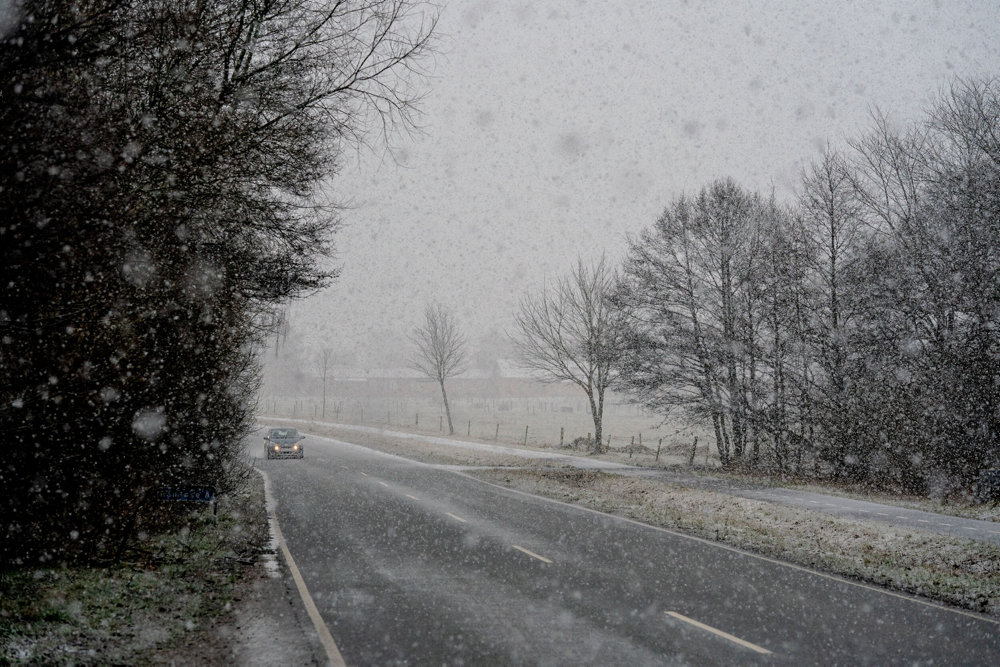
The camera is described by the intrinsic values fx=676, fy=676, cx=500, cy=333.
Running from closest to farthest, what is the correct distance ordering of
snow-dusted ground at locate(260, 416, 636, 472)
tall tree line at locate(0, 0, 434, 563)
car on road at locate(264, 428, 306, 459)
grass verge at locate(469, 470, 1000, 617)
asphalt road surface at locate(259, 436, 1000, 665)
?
tall tree line at locate(0, 0, 434, 563) < asphalt road surface at locate(259, 436, 1000, 665) < grass verge at locate(469, 470, 1000, 617) < snow-dusted ground at locate(260, 416, 636, 472) < car on road at locate(264, 428, 306, 459)

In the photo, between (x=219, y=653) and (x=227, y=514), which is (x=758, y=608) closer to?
(x=219, y=653)

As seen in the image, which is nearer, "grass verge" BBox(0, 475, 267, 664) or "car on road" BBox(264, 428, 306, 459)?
"grass verge" BBox(0, 475, 267, 664)

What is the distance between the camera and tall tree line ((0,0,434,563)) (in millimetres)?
4672

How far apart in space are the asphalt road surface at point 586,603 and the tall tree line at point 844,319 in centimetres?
Result: 1182

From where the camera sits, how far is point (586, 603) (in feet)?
26.2

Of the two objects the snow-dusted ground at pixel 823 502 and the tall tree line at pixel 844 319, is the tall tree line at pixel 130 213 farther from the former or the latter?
the tall tree line at pixel 844 319

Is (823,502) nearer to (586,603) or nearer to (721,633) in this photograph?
(586,603)

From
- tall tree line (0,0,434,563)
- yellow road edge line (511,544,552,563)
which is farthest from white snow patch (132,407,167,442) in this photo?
yellow road edge line (511,544,552,563)

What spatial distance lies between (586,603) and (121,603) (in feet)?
16.7

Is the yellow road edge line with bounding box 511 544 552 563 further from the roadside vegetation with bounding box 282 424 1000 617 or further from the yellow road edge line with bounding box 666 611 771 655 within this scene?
the roadside vegetation with bounding box 282 424 1000 617

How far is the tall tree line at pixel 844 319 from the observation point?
770 inches

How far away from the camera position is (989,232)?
63.4ft

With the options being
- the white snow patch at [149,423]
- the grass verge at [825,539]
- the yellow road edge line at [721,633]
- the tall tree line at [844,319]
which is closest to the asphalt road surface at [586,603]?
the yellow road edge line at [721,633]

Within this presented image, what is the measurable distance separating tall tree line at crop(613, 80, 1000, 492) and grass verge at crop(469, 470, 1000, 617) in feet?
22.1
